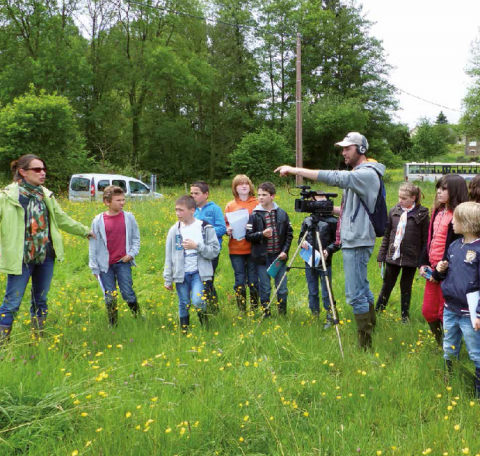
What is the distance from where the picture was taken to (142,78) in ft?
103

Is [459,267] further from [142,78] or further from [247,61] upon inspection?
[247,61]

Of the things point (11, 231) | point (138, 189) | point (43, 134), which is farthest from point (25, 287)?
point (43, 134)

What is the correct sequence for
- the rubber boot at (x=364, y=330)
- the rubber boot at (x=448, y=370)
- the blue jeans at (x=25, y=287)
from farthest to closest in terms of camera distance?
the blue jeans at (x=25, y=287) < the rubber boot at (x=364, y=330) < the rubber boot at (x=448, y=370)

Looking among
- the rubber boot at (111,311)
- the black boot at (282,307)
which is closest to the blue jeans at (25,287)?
the rubber boot at (111,311)

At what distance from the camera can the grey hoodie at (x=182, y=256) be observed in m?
4.53

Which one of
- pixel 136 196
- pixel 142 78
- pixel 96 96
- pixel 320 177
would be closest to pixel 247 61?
pixel 142 78

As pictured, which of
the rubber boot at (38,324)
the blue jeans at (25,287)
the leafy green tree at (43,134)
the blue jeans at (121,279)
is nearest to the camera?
the blue jeans at (25,287)

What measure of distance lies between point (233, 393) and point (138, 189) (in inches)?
660

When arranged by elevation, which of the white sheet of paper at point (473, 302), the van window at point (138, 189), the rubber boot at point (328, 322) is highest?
the van window at point (138, 189)

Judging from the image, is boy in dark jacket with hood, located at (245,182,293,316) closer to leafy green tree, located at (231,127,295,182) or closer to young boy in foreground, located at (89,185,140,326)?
young boy in foreground, located at (89,185,140,326)

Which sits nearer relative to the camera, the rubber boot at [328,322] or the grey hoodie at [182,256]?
the grey hoodie at [182,256]

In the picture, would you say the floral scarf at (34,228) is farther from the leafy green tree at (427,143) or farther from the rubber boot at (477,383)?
the leafy green tree at (427,143)

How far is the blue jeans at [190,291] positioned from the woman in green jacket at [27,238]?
4.19 ft

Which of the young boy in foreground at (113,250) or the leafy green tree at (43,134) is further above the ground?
the leafy green tree at (43,134)
